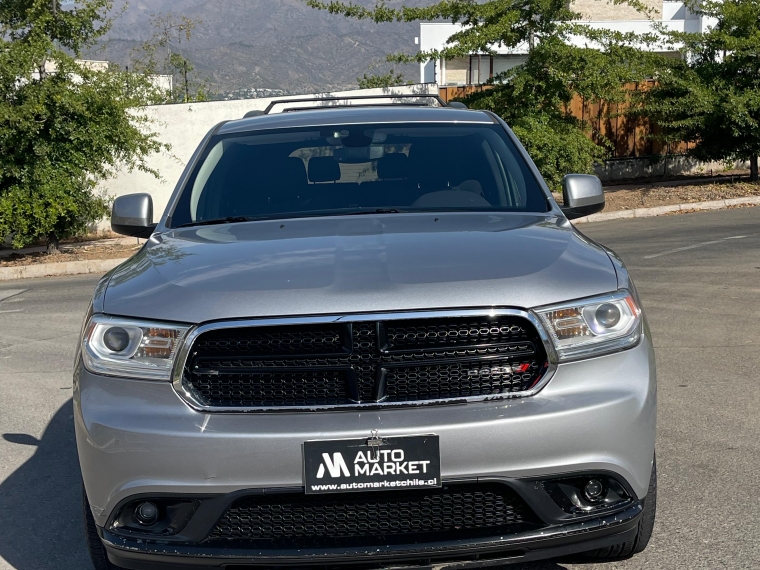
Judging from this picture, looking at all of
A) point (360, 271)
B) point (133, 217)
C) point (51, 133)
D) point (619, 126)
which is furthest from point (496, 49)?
point (360, 271)

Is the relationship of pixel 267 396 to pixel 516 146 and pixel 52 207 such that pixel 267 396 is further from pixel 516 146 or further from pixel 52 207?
pixel 52 207

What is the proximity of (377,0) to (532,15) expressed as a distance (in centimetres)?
345

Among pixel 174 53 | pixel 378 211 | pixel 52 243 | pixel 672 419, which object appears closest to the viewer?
pixel 378 211

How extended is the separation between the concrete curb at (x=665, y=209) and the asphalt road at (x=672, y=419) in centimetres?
488

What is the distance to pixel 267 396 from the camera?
3.21 metres

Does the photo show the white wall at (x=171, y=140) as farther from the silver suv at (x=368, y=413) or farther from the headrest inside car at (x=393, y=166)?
the silver suv at (x=368, y=413)

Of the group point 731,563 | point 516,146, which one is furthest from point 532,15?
point 731,563

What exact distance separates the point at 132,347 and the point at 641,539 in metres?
1.92

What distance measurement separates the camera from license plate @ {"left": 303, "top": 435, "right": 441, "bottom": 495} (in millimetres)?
3047

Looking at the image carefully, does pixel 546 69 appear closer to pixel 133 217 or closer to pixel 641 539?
pixel 133 217

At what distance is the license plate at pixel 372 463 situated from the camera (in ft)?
10.00

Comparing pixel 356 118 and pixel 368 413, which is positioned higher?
pixel 356 118

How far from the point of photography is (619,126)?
23375 mm


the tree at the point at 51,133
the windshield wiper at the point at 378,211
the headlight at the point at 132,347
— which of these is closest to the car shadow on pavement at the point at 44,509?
the headlight at the point at 132,347
